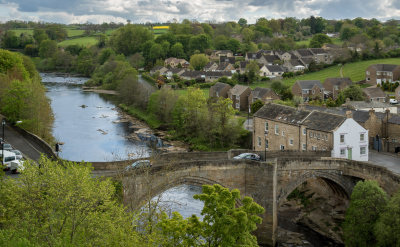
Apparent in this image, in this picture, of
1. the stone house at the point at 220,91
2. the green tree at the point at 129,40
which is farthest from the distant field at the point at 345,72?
the green tree at the point at 129,40

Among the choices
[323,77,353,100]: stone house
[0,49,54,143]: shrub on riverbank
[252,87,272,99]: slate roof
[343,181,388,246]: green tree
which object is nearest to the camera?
[343,181,388,246]: green tree

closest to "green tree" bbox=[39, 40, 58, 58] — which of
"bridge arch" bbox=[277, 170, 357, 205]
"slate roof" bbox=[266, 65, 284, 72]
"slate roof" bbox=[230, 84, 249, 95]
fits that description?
"slate roof" bbox=[266, 65, 284, 72]

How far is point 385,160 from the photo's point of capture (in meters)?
45.6

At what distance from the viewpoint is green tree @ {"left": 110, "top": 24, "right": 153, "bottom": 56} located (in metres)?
182

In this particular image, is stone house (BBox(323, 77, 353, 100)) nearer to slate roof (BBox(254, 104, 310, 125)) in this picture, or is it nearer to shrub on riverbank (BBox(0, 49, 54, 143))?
slate roof (BBox(254, 104, 310, 125))

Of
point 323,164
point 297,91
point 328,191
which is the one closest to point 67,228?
point 323,164

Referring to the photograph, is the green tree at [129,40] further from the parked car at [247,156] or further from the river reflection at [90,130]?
the parked car at [247,156]

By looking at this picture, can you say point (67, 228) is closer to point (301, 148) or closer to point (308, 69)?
point (301, 148)

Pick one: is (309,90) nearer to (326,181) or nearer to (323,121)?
(323,121)

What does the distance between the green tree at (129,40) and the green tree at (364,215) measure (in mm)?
152784

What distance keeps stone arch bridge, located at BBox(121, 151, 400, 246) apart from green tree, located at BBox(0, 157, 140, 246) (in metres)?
8.06

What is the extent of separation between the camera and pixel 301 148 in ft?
154

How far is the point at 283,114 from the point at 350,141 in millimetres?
8203

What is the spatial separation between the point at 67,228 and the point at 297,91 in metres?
68.5
